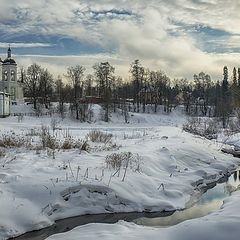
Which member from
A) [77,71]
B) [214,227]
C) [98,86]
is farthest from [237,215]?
[98,86]

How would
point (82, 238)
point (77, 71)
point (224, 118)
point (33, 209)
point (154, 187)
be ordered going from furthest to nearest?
point (77, 71) → point (224, 118) → point (154, 187) → point (33, 209) → point (82, 238)

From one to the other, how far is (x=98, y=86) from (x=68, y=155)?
75467mm

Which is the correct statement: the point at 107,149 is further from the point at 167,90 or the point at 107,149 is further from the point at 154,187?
the point at 167,90

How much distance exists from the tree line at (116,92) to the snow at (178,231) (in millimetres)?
53731

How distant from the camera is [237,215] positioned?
8.52 meters

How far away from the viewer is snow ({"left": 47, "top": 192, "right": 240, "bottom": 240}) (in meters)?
7.59

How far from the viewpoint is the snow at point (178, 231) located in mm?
7590

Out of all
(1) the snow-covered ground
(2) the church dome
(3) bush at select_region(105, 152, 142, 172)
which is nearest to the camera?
(1) the snow-covered ground

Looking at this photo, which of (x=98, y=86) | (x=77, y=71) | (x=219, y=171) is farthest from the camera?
(x=98, y=86)

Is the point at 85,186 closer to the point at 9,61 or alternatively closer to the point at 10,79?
the point at 10,79

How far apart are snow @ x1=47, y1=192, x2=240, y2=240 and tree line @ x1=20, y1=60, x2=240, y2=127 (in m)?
53.7

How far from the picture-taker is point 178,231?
8.00 m

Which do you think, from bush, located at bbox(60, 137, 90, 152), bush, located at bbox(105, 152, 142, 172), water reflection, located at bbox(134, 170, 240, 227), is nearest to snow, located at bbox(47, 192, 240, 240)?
water reflection, located at bbox(134, 170, 240, 227)

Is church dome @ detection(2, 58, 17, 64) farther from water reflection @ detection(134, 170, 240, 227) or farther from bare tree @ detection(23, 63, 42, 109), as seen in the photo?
water reflection @ detection(134, 170, 240, 227)
